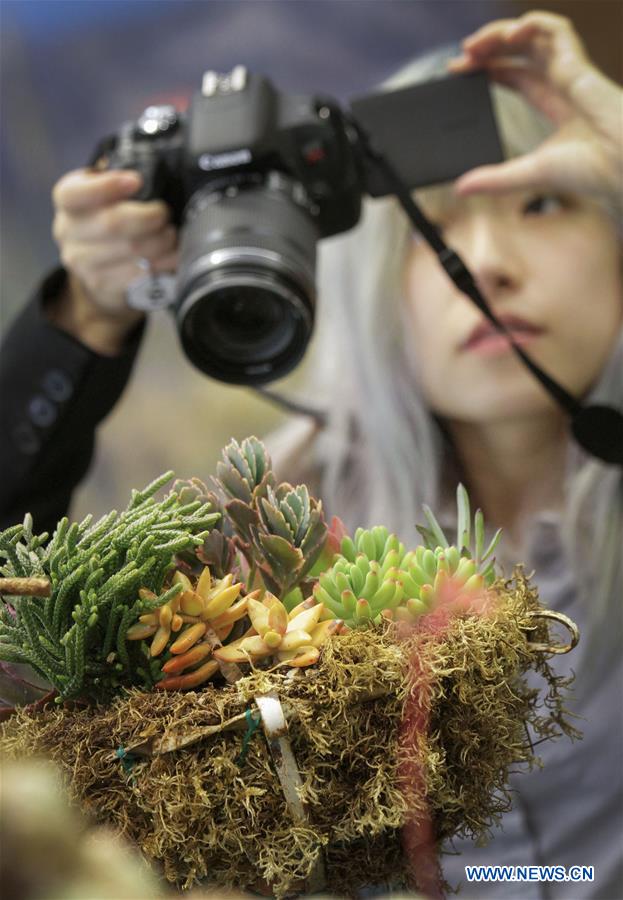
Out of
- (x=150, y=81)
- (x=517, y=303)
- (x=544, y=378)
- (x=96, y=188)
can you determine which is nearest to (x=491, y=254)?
(x=517, y=303)

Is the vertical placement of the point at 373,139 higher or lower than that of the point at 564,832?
higher

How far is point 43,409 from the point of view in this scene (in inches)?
20.2

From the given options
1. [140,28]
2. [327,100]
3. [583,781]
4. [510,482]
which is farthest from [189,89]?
[583,781]

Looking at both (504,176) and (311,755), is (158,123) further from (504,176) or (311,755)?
(311,755)

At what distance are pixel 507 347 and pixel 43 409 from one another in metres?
0.29

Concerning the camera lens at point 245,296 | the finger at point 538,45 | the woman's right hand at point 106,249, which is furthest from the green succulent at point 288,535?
the finger at point 538,45

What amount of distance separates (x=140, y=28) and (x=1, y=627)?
0.71m

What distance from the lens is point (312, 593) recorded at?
0.26 meters

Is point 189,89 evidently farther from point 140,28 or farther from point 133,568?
point 133,568

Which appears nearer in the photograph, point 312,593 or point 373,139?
point 312,593

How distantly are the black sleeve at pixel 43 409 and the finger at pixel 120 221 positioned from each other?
72 millimetres

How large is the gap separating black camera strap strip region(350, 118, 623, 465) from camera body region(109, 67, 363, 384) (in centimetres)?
4

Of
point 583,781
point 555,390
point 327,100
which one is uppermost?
point 327,100

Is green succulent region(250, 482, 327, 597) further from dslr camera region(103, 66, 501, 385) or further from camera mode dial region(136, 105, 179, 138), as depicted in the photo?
camera mode dial region(136, 105, 179, 138)
